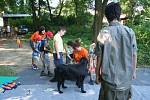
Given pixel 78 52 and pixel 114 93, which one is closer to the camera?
pixel 114 93

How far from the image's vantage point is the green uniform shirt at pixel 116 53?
14.3ft

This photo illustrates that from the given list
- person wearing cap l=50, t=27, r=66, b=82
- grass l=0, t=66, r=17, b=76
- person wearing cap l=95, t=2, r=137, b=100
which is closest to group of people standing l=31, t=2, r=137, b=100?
person wearing cap l=95, t=2, r=137, b=100

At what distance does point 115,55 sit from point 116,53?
3cm

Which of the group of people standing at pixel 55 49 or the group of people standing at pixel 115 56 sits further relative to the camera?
the group of people standing at pixel 55 49

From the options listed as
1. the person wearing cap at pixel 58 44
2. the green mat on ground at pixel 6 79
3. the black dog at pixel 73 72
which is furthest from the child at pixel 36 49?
the black dog at pixel 73 72

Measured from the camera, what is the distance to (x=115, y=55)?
172 inches

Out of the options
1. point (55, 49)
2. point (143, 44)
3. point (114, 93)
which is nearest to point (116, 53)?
point (114, 93)

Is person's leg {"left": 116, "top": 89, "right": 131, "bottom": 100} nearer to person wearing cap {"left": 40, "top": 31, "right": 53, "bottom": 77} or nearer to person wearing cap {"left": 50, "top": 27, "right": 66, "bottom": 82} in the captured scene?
person wearing cap {"left": 50, "top": 27, "right": 66, "bottom": 82}

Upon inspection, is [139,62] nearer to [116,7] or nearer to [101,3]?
[101,3]

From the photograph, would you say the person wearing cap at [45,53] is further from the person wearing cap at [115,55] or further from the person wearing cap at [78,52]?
the person wearing cap at [115,55]

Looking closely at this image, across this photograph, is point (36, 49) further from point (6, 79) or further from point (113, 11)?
point (113, 11)

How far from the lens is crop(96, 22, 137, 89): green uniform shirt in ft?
14.3

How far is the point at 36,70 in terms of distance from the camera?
1248cm

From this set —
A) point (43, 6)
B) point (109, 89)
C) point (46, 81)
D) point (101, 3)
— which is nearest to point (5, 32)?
point (43, 6)
